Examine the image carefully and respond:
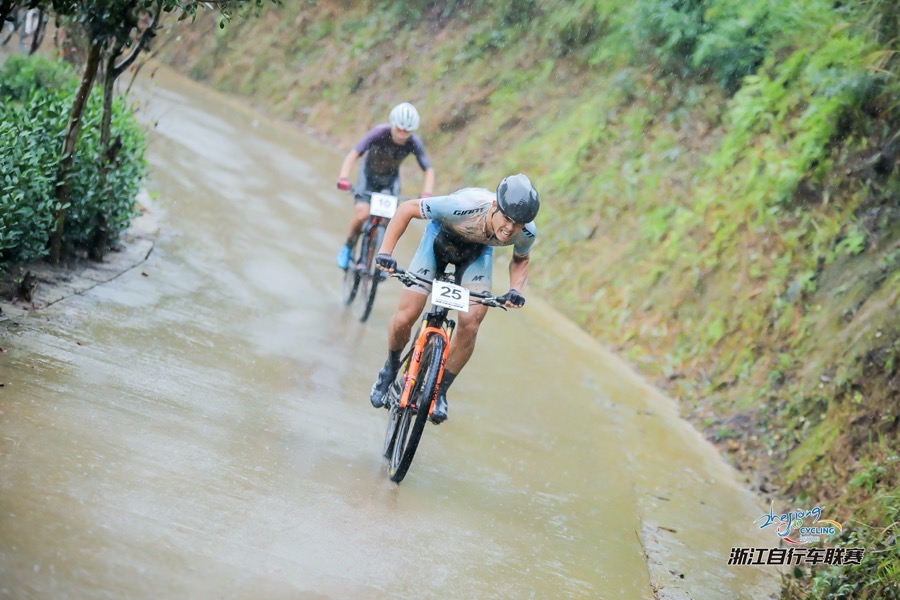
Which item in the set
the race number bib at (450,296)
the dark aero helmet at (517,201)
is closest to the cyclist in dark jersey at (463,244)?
the dark aero helmet at (517,201)

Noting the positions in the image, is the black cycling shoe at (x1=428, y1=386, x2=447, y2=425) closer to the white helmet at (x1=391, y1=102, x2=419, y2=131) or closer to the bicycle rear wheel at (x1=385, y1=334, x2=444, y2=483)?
the bicycle rear wheel at (x1=385, y1=334, x2=444, y2=483)

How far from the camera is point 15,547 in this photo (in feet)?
15.0

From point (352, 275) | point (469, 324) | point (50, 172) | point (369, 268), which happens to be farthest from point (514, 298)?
point (352, 275)

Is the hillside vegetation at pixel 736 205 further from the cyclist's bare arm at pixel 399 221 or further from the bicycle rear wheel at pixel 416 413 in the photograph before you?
the cyclist's bare arm at pixel 399 221

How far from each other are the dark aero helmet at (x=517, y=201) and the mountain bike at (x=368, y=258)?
449 cm

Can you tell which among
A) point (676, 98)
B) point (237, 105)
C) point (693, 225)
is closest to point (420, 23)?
point (237, 105)

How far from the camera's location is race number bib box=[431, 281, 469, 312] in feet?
22.6

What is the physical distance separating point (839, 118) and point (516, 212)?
832 cm

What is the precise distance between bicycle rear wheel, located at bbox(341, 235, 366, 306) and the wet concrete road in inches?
8.5

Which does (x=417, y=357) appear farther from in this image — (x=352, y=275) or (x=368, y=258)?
(x=352, y=275)

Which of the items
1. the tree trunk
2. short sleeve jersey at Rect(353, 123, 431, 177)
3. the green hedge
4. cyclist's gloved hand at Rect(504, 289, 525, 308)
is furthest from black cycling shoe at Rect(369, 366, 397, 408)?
short sleeve jersey at Rect(353, 123, 431, 177)

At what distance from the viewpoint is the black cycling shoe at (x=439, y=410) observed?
7.18 metres

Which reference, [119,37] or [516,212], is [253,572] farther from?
[119,37]

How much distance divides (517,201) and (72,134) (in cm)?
441
